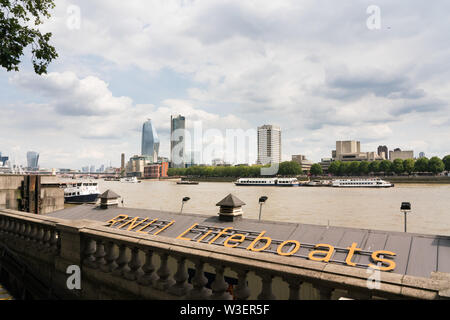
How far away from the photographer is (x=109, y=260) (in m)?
7.31

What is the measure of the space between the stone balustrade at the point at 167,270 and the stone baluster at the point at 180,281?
0.02m

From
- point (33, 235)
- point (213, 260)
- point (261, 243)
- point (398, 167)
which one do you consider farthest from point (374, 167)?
point (213, 260)

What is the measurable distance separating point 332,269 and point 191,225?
17.0 m

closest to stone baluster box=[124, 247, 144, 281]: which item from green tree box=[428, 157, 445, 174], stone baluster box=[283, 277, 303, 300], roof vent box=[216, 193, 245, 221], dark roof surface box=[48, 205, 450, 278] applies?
stone baluster box=[283, 277, 303, 300]

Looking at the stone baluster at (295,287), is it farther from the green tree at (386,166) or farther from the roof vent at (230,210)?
the green tree at (386,166)

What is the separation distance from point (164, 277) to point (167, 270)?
0.17m

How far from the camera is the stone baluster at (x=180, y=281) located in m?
5.91

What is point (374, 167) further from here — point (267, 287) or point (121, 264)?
point (267, 287)

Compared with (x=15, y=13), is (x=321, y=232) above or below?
below

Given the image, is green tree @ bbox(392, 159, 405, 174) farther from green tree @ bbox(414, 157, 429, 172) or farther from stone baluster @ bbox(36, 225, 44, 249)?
stone baluster @ bbox(36, 225, 44, 249)

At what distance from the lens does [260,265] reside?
4883mm
